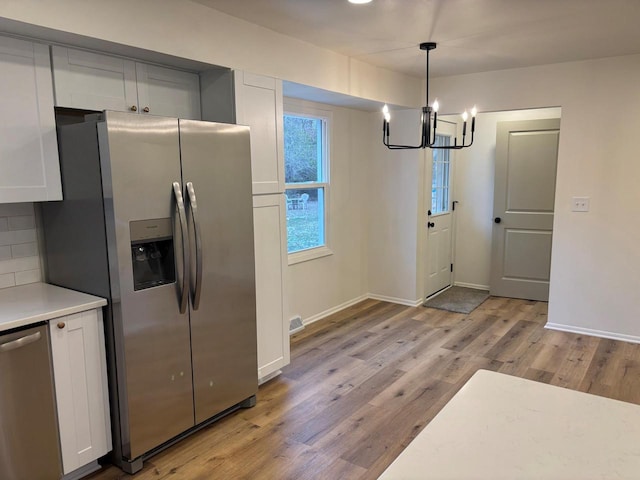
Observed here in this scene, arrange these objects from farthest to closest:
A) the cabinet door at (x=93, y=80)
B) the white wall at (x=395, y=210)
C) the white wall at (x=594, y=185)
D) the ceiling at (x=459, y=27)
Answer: the white wall at (x=395, y=210) < the white wall at (x=594, y=185) < the ceiling at (x=459, y=27) < the cabinet door at (x=93, y=80)

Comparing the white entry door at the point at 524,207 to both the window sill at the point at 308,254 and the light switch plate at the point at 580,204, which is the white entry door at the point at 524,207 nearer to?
the light switch plate at the point at 580,204

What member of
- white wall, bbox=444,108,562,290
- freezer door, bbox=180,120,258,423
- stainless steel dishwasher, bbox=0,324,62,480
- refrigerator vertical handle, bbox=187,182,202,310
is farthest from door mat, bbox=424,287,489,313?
stainless steel dishwasher, bbox=0,324,62,480

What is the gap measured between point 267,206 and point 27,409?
1.73 metres

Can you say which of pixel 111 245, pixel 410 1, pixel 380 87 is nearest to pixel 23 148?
pixel 111 245

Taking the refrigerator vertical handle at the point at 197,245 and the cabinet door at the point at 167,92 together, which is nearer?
the refrigerator vertical handle at the point at 197,245

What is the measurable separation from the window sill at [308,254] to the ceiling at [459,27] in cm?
181

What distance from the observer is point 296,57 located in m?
3.32

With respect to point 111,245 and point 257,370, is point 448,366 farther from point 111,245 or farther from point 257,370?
point 111,245

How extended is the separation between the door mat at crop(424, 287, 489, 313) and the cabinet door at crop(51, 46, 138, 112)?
3820mm

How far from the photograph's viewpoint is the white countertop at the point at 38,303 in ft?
6.53

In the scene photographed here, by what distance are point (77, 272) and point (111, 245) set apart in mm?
363

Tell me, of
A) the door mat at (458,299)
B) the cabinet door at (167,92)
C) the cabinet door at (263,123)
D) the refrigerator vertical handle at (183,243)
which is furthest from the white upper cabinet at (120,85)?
the door mat at (458,299)

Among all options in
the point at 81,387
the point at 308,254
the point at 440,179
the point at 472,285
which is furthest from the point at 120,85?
the point at 472,285

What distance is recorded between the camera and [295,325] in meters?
4.38
